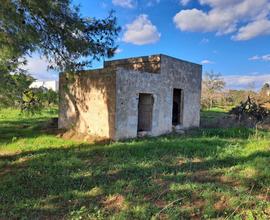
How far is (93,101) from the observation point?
10312 mm

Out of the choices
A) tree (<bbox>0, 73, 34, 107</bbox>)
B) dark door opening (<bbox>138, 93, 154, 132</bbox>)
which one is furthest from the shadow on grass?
dark door opening (<bbox>138, 93, 154, 132</bbox>)

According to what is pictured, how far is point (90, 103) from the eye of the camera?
10430 millimetres

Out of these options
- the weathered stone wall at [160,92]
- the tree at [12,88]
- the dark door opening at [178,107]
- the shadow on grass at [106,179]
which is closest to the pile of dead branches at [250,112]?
the weathered stone wall at [160,92]

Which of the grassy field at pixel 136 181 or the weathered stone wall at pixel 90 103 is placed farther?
the weathered stone wall at pixel 90 103

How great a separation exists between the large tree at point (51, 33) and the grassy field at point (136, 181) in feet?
9.15

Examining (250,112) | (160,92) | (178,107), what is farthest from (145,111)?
(250,112)

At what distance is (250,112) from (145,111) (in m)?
7.59

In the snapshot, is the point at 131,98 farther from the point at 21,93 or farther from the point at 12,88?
the point at 12,88

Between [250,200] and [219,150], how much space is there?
3.59 meters

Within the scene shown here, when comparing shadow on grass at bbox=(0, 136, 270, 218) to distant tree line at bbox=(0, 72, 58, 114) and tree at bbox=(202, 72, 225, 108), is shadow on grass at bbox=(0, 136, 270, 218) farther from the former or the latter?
tree at bbox=(202, 72, 225, 108)

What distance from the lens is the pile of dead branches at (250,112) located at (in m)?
15.1

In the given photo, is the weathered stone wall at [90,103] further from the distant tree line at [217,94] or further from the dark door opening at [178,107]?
the distant tree line at [217,94]

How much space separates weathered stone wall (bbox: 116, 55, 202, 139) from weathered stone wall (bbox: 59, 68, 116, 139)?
1.11ft

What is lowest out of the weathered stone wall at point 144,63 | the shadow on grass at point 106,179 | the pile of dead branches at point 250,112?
the shadow on grass at point 106,179
